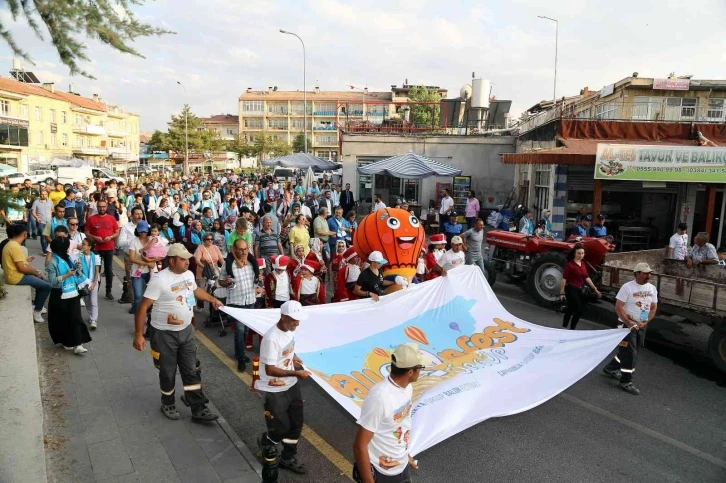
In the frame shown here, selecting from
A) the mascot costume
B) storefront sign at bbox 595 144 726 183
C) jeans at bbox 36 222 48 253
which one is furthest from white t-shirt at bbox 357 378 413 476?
storefront sign at bbox 595 144 726 183

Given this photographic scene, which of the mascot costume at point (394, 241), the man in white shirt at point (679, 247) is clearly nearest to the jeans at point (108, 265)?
the mascot costume at point (394, 241)

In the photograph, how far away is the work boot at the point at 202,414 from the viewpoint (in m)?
5.61

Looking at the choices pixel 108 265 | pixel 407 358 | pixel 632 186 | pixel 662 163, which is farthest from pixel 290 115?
pixel 407 358

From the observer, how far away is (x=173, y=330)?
5.58m

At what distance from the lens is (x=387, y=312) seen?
7.03 metres

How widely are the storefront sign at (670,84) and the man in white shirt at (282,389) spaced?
867 inches

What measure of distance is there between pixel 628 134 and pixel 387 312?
45.6 ft

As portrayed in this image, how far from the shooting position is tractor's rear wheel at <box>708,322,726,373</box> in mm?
7442

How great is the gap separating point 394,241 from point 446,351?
2.37m

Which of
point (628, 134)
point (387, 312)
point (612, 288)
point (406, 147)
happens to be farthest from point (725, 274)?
point (406, 147)

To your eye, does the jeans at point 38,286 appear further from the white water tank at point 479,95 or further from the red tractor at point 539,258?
the white water tank at point 479,95

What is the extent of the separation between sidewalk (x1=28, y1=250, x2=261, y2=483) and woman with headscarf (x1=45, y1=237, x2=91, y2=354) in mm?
238

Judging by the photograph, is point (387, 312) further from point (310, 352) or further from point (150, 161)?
point (150, 161)

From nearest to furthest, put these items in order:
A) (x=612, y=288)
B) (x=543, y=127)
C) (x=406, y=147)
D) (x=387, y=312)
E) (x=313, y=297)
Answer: (x=387, y=312), (x=313, y=297), (x=612, y=288), (x=543, y=127), (x=406, y=147)
